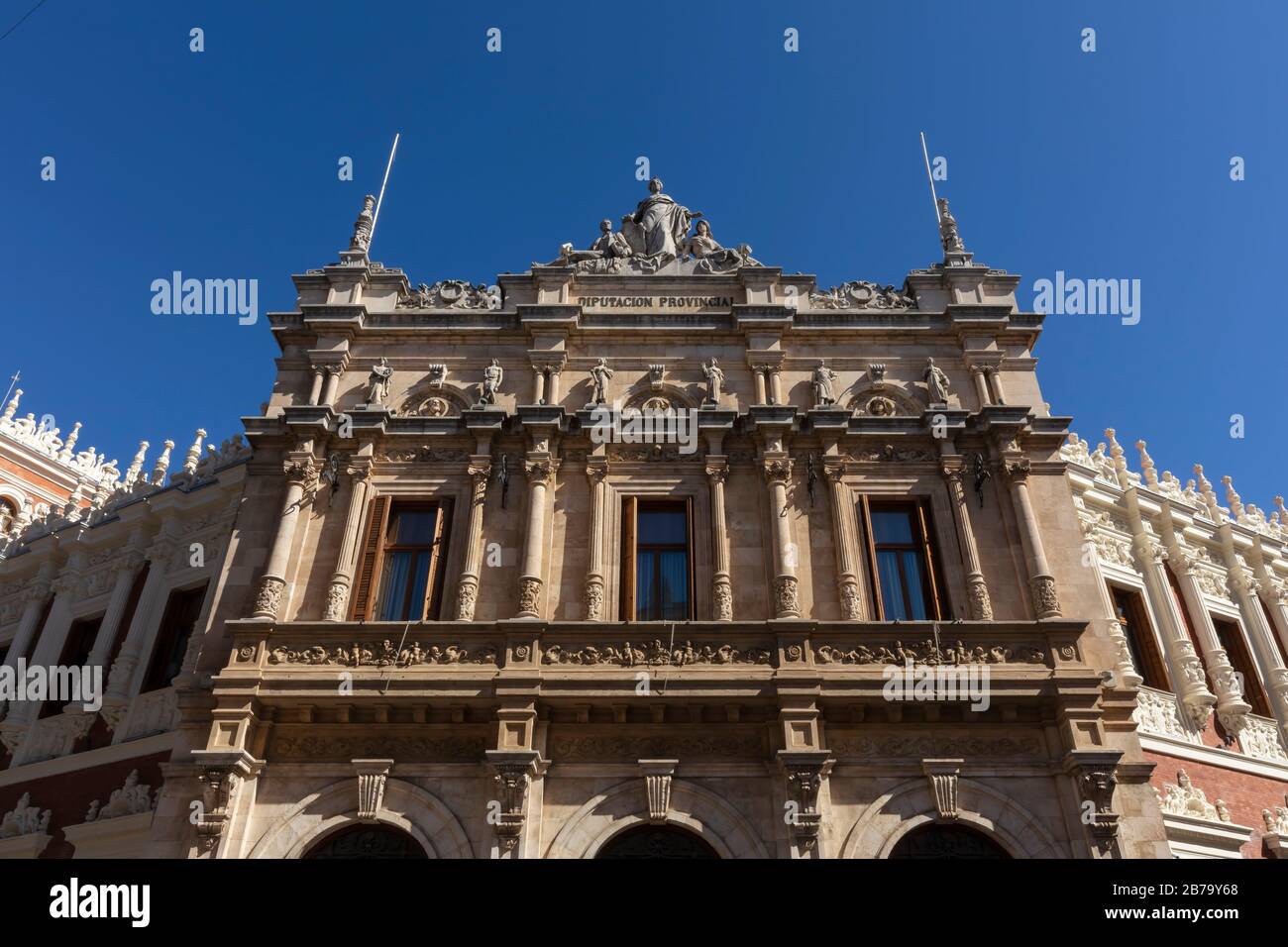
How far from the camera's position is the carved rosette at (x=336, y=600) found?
15.0 meters

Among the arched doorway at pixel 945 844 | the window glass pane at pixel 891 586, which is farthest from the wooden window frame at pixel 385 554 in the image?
the arched doorway at pixel 945 844

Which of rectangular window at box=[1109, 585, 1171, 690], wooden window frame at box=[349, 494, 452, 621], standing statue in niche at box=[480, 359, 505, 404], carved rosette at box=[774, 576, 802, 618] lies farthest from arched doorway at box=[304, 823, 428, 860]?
rectangular window at box=[1109, 585, 1171, 690]

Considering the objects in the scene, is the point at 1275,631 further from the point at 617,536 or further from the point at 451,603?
the point at 451,603

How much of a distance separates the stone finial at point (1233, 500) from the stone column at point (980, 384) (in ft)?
32.2

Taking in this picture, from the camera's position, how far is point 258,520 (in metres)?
16.5

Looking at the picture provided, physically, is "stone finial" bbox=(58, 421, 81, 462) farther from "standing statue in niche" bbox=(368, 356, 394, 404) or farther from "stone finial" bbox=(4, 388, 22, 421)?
"standing statue in niche" bbox=(368, 356, 394, 404)

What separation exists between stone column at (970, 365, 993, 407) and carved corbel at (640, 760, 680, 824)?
921cm

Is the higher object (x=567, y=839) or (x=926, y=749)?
(x=926, y=749)

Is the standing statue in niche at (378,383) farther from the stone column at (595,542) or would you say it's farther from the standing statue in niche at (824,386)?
the standing statue in niche at (824,386)

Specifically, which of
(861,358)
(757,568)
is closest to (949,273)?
(861,358)

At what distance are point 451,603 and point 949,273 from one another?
12.3 metres

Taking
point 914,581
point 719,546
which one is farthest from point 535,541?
point 914,581

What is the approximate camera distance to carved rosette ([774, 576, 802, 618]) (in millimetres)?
14672
